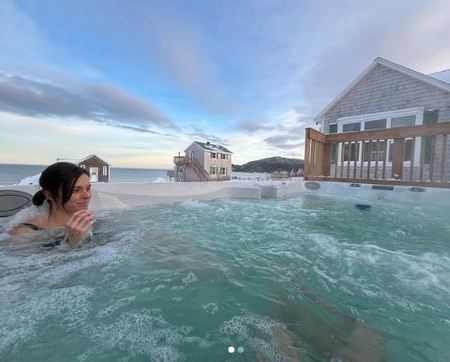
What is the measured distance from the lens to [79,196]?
58.8 inches

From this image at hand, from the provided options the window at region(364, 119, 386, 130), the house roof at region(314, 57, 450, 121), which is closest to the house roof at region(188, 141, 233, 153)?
the house roof at region(314, 57, 450, 121)

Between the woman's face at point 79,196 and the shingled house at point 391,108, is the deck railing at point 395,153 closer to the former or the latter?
the shingled house at point 391,108

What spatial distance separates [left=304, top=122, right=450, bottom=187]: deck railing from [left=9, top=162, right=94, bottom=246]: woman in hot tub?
5690 millimetres

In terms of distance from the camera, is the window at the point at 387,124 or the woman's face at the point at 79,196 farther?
the window at the point at 387,124

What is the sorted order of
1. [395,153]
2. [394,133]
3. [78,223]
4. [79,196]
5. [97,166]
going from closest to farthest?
[78,223]
[79,196]
[394,133]
[395,153]
[97,166]

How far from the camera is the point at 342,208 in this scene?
4.24m

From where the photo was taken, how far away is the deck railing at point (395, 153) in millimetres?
5211

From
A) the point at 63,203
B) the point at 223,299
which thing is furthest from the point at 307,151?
the point at 63,203

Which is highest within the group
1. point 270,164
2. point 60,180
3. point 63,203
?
point 270,164

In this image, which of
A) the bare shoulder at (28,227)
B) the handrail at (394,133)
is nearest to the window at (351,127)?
the handrail at (394,133)

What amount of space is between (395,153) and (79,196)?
6.98m

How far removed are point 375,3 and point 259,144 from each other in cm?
1807

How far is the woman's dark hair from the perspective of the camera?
144cm

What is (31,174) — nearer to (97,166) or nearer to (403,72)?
(97,166)
